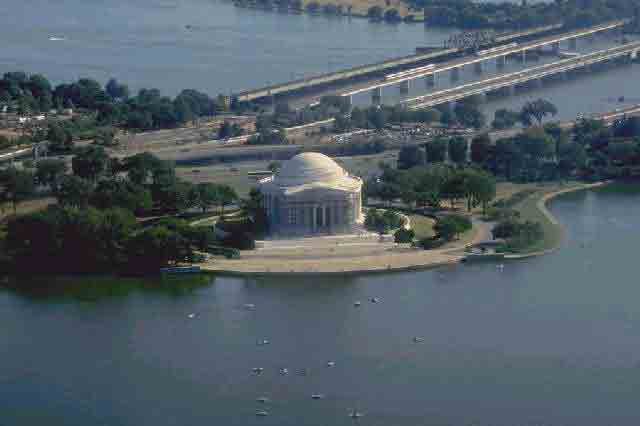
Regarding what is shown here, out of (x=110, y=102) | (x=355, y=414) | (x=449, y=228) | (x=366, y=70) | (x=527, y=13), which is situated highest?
(x=527, y=13)

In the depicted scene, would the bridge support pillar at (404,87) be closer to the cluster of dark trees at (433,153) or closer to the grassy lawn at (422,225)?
the cluster of dark trees at (433,153)

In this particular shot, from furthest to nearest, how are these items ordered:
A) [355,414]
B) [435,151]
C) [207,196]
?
[435,151]
[207,196]
[355,414]

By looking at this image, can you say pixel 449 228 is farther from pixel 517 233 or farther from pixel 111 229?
pixel 111 229

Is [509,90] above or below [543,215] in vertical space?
above

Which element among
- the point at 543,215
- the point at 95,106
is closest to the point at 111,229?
the point at 543,215

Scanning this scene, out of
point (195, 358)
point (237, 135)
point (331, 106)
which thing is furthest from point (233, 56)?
point (195, 358)

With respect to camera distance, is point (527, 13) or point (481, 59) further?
point (527, 13)

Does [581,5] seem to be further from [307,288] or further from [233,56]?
[307,288]
